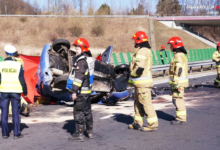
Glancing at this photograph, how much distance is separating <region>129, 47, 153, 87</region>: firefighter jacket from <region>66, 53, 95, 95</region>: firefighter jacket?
881 mm

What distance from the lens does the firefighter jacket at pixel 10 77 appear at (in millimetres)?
5320

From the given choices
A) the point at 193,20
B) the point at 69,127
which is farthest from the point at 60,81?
the point at 193,20

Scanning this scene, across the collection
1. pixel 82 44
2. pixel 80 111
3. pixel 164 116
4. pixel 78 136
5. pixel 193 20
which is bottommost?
pixel 164 116

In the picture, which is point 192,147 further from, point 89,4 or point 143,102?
point 89,4

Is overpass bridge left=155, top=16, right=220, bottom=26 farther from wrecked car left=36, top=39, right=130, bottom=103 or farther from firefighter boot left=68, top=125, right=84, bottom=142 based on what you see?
firefighter boot left=68, top=125, right=84, bottom=142

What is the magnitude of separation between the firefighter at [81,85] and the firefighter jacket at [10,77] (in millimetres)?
955

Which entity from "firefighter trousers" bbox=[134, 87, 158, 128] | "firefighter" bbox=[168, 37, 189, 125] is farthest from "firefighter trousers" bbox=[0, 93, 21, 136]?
"firefighter" bbox=[168, 37, 189, 125]

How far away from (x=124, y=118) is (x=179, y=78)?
5.05 feet

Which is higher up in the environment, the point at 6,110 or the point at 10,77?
the point at 10,77

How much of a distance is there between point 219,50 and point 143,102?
705 cm

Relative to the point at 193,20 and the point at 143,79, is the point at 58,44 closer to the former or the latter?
the point at 143,79

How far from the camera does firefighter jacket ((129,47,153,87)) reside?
219 inches

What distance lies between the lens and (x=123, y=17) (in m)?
53.4

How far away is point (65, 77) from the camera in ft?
25.0
